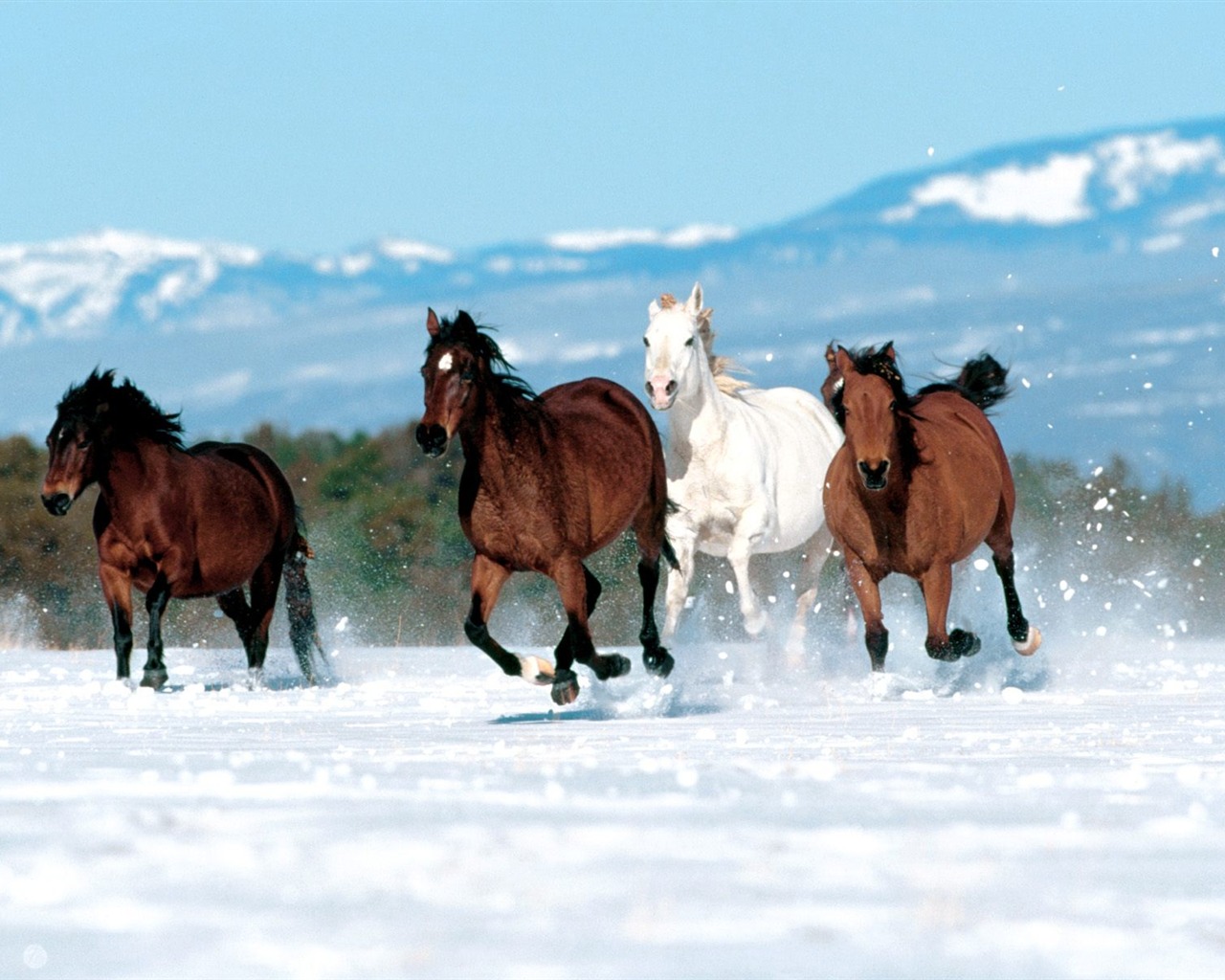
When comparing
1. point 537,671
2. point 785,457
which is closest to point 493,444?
point 537,671

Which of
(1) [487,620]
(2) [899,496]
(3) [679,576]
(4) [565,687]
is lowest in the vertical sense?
(4) [565,687]

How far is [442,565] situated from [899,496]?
1566 cm

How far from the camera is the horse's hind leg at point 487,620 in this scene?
26.9 ft

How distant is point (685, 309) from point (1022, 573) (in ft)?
15.9

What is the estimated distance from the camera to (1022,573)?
49.8ft

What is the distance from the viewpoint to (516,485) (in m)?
8.20

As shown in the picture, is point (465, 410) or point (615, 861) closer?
point (615, 861)

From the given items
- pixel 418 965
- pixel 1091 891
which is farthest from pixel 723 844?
pixel 418 965

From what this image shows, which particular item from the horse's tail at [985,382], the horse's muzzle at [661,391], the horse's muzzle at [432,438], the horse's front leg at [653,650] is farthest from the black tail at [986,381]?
the horse's muzzle at [432,438]

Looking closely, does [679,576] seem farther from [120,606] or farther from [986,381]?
[120,606]

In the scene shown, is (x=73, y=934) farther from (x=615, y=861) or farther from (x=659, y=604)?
(x=659, y=604)

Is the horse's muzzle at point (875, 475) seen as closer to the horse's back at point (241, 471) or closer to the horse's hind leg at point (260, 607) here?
the horse's back at point (241, 471)

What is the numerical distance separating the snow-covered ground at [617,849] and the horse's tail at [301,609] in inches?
167

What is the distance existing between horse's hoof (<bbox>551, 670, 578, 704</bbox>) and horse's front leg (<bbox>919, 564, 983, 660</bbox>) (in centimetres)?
217
